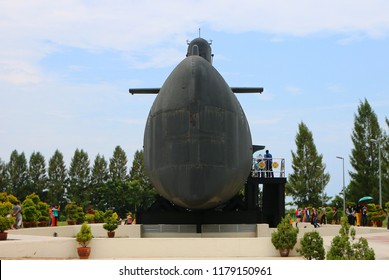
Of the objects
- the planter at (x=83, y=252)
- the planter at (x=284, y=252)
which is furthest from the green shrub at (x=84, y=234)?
the planter at (x=284, y=252)

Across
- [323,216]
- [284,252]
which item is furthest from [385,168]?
[284,252]

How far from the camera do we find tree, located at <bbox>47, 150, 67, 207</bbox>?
83.4 meters

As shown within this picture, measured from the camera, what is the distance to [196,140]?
69.6 feet

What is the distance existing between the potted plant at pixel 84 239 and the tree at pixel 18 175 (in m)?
67.0

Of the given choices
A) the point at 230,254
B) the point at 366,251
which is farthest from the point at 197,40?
the point at 366,251

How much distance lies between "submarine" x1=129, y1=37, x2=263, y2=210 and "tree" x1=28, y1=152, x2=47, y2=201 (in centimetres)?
6467

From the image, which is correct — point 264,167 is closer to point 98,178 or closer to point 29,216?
point 29,216

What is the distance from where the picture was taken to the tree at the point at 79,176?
8296cm

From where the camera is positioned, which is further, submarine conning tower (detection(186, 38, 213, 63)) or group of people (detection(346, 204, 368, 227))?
group of people (detection(346, 204, 368, 227))

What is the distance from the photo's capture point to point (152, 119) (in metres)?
22.9

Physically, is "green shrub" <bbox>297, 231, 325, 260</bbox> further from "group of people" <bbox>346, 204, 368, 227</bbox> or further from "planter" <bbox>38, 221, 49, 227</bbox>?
"planter" <bbox>38, 221, 49, 227</bbox>

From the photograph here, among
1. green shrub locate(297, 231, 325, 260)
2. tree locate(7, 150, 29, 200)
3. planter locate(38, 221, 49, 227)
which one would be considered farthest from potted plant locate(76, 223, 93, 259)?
tree locate(7, 150, 29, 200)

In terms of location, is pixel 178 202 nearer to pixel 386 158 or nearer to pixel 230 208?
pixel 230 208

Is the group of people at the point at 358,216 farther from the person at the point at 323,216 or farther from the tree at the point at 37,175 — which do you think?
the tree at the point at 37,175
